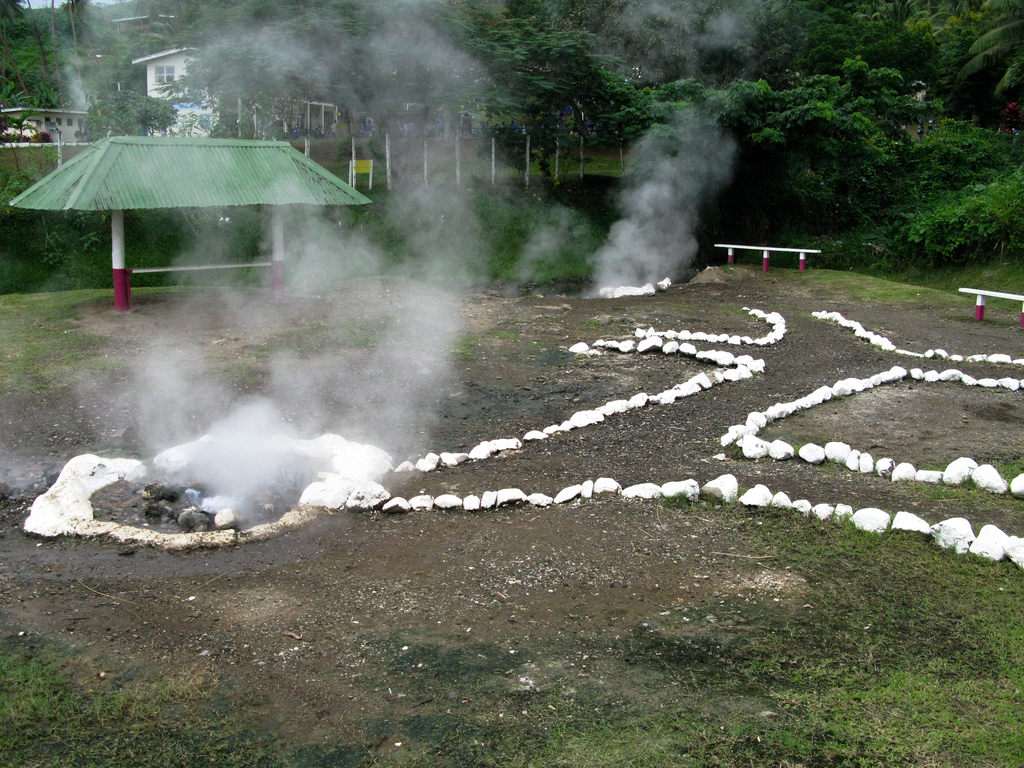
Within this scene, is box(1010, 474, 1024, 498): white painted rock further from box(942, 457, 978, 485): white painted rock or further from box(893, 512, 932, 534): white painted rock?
box(893, 512, 932, 534): white painted rock

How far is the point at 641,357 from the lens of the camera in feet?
27.2

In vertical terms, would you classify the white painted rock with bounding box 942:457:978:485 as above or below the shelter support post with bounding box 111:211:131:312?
below

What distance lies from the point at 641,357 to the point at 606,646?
5107 mm

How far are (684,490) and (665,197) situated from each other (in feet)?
33.9

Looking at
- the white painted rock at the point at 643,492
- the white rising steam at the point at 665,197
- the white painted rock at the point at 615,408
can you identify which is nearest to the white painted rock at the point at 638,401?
the white painted rock at the point at 615,408

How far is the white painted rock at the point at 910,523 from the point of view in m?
4.36

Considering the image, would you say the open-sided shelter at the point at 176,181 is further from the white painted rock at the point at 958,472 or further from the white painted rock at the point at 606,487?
the white painted rock at the point at 958,472

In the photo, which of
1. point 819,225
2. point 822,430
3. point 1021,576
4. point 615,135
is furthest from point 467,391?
point 819,225

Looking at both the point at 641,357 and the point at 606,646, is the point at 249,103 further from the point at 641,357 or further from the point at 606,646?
the point at 606,646

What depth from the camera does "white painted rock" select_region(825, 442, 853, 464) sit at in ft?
17.9

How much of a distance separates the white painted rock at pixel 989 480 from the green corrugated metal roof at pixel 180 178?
23.6ft

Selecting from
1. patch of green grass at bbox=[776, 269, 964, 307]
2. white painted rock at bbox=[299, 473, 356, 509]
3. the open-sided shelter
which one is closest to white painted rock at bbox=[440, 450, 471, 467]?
white painted rock at bbox=[299, 473, 356, 509]

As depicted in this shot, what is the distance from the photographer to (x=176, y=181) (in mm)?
9062

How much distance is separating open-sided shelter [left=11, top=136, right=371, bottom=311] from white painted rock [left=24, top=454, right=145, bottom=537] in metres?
4.19
